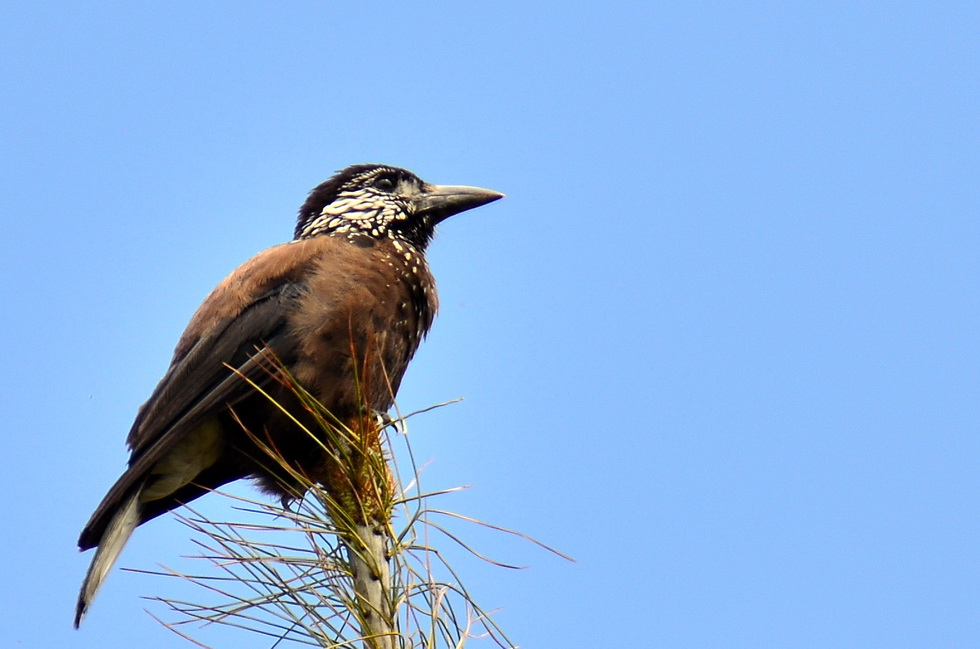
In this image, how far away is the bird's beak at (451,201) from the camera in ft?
→ 18.4

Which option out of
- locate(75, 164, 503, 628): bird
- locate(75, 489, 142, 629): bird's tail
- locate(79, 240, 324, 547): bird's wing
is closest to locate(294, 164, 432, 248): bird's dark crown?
locate(75, 164, 503, 628): bird

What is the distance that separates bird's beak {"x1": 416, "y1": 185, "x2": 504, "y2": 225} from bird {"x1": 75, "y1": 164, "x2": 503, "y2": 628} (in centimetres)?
48

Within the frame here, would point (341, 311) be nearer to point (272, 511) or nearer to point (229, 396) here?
point (229, 396)

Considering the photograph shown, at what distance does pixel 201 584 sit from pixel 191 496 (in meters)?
1.79

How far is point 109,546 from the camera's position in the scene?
13.7 feet

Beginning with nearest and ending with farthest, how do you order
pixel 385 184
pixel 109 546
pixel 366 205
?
pixel 109 546
pixel 366 205
pixel 385 184

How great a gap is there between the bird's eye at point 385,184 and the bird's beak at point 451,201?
17 centimetres

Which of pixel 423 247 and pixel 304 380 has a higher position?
pixel 423 247

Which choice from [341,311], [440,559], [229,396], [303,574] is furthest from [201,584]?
[341,311]

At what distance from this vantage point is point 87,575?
3971 mm

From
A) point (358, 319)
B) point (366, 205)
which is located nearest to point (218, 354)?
point (358, 319)

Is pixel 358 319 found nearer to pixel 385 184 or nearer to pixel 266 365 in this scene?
pixel 266 365

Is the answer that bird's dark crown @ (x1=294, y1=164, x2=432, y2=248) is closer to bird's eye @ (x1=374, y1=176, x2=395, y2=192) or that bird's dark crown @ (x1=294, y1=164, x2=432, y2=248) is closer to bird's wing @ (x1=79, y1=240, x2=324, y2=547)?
bird's eye @ (x1=374, y1=176, x2=395, y2=192)

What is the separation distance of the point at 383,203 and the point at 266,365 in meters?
1.31
